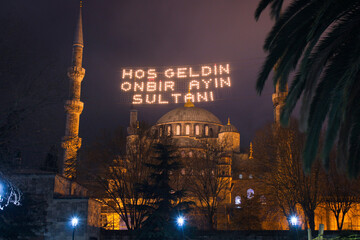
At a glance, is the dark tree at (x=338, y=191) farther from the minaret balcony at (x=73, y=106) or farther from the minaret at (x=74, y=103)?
the minaret balcony at (x=73, y=106)

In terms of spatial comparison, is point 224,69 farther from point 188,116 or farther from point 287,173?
point 188,116

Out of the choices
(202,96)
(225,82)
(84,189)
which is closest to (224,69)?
(225,82)

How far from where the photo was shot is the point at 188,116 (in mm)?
83438

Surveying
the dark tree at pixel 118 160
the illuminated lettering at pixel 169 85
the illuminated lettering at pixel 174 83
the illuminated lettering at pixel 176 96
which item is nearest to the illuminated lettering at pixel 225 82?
the illuminated lettering at pixel 174 83

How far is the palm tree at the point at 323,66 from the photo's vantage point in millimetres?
9344

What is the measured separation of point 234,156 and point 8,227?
179ft

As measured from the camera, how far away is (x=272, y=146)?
36.8 m

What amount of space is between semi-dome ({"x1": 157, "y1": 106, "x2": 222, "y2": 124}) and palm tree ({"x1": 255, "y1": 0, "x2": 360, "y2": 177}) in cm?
7196

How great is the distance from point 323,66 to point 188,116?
241ft

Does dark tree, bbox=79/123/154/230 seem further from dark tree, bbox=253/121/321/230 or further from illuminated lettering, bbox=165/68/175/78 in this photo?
dark tree, bbox=253/121/321/230

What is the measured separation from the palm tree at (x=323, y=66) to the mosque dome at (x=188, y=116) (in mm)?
71888

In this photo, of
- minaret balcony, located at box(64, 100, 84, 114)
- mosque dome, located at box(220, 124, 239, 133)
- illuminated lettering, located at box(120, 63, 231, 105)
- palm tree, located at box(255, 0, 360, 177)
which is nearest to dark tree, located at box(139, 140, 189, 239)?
illuminated lettering, located at box(120, 63, 231, 105)

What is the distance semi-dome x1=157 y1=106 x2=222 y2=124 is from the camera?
273 ft

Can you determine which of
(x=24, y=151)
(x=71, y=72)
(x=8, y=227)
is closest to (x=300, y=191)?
(x=8, y=227)
